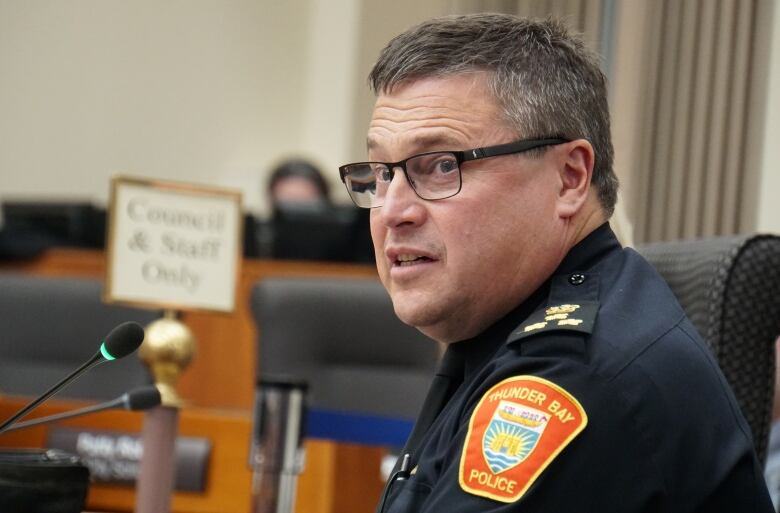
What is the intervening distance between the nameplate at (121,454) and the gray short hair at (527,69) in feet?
3.67

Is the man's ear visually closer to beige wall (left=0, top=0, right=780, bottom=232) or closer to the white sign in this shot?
the white sign

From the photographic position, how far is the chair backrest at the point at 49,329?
3104 millimetres

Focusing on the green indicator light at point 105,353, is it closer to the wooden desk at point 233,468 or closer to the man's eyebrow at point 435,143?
the man's eyebrow at point 435,143

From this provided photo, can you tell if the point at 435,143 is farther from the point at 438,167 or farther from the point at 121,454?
the point at 121,454

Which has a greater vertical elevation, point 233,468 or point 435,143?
point 435,143

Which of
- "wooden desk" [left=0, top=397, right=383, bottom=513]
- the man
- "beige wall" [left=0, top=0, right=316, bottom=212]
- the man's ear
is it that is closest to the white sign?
"wooden desk" [left=0, top=397, right=383, bottom=513]

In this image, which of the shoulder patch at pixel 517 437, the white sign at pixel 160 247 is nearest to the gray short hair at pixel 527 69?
the shoulder patch at pixel 517 437

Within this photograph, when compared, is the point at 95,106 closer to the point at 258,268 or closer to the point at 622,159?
the point at 258,268

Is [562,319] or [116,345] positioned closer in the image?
[562,319]

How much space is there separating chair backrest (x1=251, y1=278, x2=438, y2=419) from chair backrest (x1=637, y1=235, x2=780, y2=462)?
1.33m

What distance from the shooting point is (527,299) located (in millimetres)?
1388

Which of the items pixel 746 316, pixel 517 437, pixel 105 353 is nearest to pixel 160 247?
pixel 105 353

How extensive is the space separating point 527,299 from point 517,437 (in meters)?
0.32

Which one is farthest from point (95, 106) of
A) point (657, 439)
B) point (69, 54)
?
point (657, 439)
